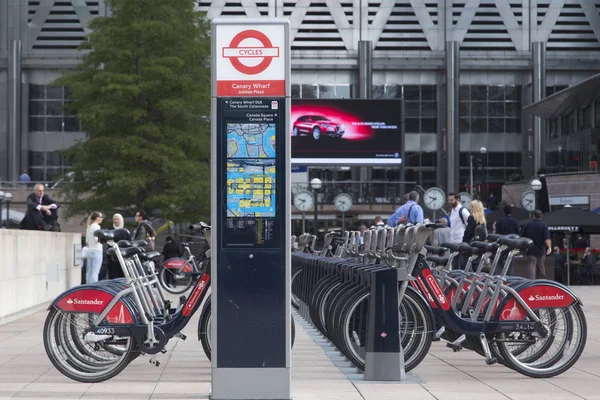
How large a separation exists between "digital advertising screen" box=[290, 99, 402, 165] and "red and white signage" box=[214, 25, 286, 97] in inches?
1449

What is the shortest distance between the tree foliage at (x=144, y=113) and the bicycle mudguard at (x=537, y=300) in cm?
2754

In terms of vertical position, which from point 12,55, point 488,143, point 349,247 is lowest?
point 349,247

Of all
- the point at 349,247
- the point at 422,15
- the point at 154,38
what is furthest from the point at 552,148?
the point at 349,247

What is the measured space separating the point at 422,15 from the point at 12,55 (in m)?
24.1

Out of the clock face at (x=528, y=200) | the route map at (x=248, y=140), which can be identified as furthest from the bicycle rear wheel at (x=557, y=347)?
the clock face at (x=528, y=200)

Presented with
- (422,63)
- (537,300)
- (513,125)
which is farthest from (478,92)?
(537,300)

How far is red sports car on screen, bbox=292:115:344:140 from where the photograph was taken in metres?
45.3

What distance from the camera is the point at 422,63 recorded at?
2594 inches

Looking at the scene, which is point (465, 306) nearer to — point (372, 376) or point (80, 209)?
point (372, 376)

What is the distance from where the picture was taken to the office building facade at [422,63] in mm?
65375

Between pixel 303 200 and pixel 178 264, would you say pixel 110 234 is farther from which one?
pixel 303 200

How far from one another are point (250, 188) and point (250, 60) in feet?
2.97

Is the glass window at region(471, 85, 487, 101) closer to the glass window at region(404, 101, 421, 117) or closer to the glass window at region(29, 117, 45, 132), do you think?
A: the glass window at region(404, 101, 421, 117)

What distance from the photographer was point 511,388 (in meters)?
8.77
